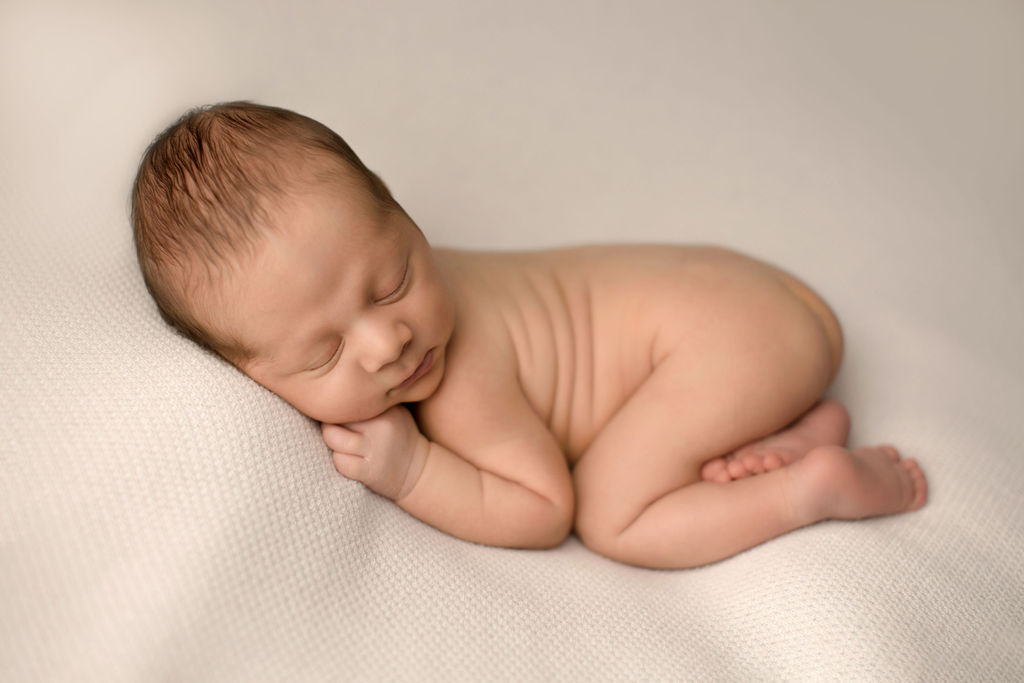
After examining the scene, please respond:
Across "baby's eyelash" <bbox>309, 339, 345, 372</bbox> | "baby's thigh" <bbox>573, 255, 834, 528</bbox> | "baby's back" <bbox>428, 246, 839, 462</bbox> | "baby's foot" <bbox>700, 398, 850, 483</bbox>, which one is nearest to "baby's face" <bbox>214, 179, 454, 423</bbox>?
"baby's eyelash" <bbox>309, 339, 345, 372</bbox>

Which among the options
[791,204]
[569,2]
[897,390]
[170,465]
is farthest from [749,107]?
[170,465]

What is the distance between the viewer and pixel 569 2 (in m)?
2.20

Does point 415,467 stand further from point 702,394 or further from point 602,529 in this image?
point 702,394

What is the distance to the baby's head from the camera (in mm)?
1188

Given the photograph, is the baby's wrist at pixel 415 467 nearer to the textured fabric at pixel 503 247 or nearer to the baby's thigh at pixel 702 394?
the textured fabric at pixel 503 247

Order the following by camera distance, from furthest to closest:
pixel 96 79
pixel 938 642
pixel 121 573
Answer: pixel 96 79
pixel 938 642
pixel 121 573

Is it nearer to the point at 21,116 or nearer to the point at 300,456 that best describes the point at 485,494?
the point at 300,456

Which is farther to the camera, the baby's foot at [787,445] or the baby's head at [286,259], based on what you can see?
the baby's foot at [787,445]

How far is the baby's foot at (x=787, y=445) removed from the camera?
5.00 ft

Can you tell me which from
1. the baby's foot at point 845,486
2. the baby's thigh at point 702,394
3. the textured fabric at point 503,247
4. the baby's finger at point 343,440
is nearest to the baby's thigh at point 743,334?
the baby's thigh at point 702,394

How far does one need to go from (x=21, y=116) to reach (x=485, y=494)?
1043 mm

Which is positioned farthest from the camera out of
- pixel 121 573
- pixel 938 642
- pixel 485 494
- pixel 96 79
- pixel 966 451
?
pixel 96 79

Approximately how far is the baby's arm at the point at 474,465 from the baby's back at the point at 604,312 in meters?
0.10

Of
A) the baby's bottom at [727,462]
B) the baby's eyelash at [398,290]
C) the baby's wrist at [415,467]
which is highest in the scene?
the baby's eyelash at [398,290]
